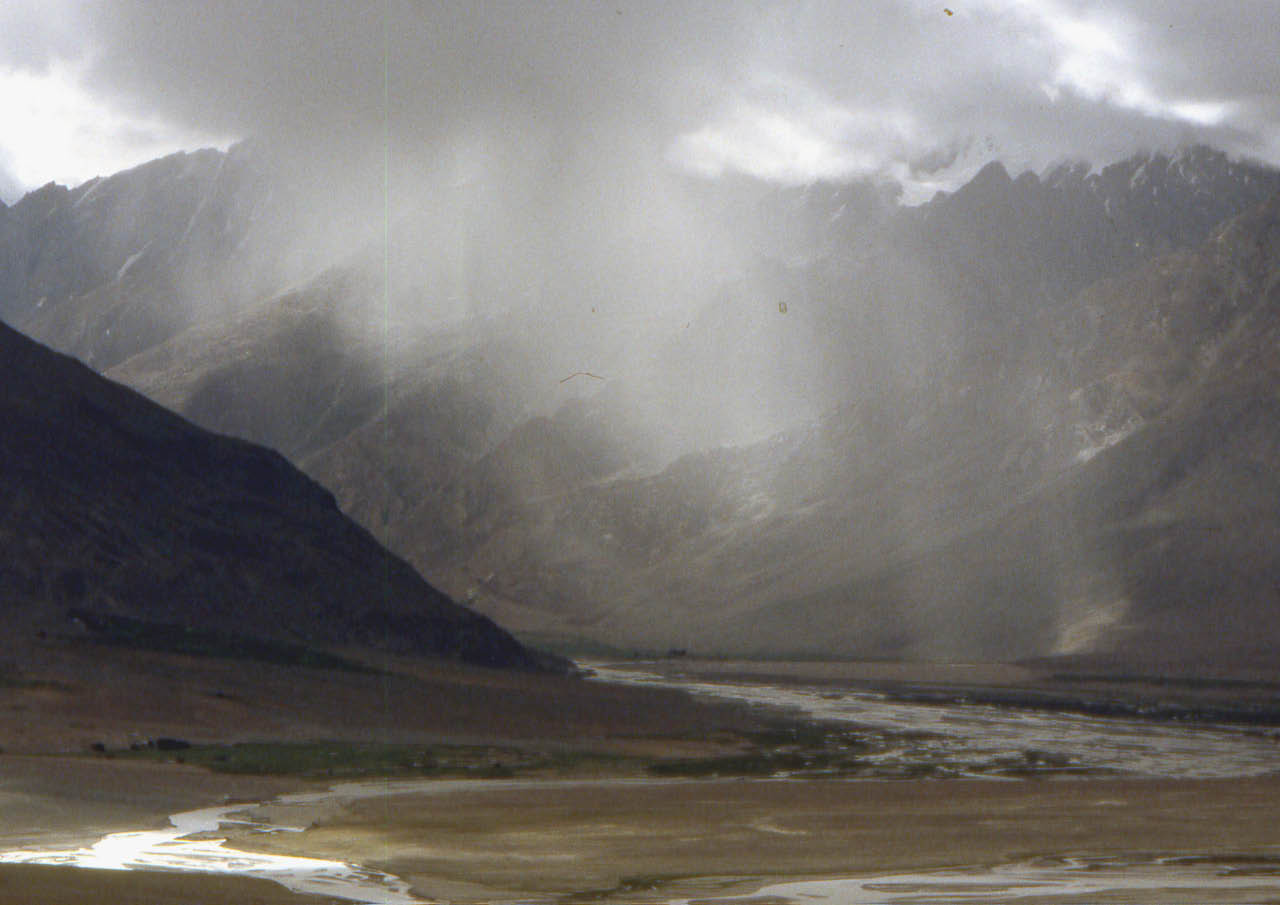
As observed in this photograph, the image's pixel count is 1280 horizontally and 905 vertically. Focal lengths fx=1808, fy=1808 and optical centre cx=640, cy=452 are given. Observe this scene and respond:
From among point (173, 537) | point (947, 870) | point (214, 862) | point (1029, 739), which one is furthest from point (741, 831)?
point (173, 537)

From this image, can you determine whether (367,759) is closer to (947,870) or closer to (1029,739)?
(1029,739)

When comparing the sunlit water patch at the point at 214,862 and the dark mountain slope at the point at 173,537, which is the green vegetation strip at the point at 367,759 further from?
the dark mountain slope at the point at 173,537

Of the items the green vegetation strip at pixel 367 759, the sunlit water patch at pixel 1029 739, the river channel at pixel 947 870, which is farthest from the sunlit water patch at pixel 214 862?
the sunlit water patch at pixel 1029 739

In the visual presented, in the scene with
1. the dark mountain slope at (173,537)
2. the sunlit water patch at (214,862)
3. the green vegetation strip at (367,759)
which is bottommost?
the sunlit water patch at (214,862)

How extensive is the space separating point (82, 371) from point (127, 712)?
63.5m

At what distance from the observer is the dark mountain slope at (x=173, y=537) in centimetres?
12694

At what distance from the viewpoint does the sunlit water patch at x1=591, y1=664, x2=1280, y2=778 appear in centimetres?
8431

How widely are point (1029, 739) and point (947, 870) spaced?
2117 inches

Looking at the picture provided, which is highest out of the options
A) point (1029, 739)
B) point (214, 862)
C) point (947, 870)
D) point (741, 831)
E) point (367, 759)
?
point (1029, 739)

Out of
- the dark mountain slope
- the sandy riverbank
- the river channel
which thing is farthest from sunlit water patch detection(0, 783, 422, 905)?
the dark mountain slope

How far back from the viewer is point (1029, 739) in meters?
101

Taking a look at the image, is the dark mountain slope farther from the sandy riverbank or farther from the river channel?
the sandy riverbank

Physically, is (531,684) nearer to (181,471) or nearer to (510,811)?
(181,471)

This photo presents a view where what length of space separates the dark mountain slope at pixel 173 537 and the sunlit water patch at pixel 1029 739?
88.9 ft
